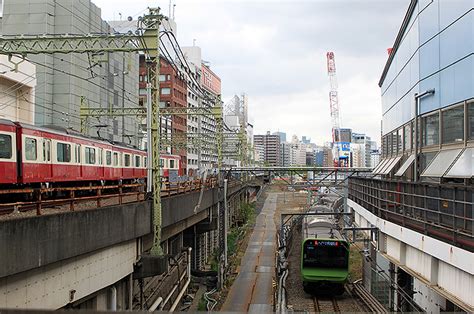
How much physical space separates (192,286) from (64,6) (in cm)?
2678

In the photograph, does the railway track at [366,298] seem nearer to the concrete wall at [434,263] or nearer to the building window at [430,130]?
the concrete wall at [434,263]

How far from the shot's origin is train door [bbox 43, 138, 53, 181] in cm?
1584

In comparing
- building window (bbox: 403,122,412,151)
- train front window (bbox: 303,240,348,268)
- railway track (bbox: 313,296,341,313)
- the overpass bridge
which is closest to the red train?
the overpass bridge

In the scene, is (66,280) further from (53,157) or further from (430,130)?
(430,130)

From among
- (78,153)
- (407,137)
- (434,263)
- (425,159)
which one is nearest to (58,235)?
(434,263)

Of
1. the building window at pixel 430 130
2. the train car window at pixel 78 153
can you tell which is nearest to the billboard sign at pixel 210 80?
the train car window at pixel 78 153

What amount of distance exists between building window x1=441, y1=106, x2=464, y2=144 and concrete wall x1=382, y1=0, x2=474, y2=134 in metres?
0.30

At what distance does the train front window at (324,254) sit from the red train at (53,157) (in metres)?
10.6

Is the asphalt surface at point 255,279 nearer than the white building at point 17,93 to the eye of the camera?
Yes

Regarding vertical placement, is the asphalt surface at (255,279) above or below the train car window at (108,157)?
below

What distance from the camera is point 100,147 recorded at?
73.0 ft

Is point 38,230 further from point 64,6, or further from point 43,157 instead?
point 64,6

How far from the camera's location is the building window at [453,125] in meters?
12.8

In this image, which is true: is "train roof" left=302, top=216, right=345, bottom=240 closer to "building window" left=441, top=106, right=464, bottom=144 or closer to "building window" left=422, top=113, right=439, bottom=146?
"building window" left=422, top=113, right=439, bottom=146
